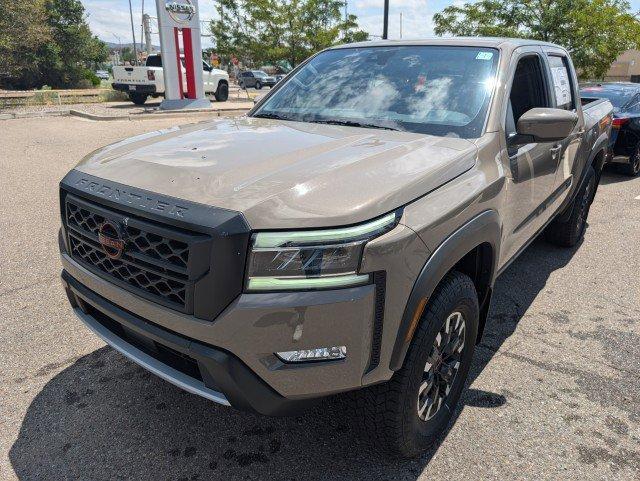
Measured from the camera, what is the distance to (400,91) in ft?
9.91

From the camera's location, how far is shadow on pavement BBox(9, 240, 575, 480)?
233 centimetres

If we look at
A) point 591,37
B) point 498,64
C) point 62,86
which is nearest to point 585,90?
point 498,64

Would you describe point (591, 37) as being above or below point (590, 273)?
above

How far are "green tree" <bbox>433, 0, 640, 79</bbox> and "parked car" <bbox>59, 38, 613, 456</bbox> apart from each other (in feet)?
50.5

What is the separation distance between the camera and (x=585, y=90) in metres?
9.05

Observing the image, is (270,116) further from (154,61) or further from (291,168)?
(154,61)

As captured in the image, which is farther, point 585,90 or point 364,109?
point 585,90

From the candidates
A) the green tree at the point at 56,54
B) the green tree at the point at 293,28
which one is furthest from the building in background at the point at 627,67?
the green tree at the point at 56,54

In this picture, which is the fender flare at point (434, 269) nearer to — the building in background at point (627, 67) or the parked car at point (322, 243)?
the parked car at point (322, 243)

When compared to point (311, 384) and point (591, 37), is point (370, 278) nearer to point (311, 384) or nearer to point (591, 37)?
point (311, 384)

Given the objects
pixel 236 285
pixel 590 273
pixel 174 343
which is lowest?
pixel 590 273

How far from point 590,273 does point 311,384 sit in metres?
3.66

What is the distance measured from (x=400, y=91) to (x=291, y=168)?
124 cm

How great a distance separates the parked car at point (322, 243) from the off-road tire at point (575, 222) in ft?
7.13
